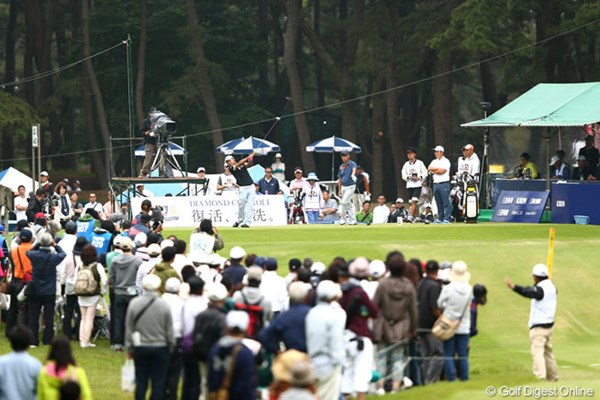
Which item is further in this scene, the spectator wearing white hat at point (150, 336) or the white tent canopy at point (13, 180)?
the white tent canopy at point (13, 180)

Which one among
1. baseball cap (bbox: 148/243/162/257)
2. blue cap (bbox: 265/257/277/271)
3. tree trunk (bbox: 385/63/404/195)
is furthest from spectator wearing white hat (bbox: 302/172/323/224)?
tree trunk (bbox: 385/63/404/195)

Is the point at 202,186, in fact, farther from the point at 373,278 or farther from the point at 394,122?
the point at 394,122

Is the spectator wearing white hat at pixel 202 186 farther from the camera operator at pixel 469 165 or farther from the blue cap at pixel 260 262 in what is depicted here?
the blue cap at pixel 260 262

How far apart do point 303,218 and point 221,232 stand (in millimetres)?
6534

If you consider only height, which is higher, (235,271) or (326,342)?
(235,271)

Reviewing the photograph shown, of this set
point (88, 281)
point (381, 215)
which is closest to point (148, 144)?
point (381, 215)

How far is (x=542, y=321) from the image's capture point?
2161 centimetres

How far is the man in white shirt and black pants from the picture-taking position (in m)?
34.1

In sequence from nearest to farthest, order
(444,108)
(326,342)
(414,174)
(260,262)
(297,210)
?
(326,342), (260,262), (414,174), (297,210), (444,108)

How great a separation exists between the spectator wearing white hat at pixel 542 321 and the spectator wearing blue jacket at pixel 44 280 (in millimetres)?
7113

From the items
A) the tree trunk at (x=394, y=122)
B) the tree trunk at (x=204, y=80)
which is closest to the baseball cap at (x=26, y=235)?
the tree trunk at (x=394, y=122)

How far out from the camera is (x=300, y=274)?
61.4 ft

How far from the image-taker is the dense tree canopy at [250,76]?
60812 millimetres

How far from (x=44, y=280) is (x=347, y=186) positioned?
13.5 metres
